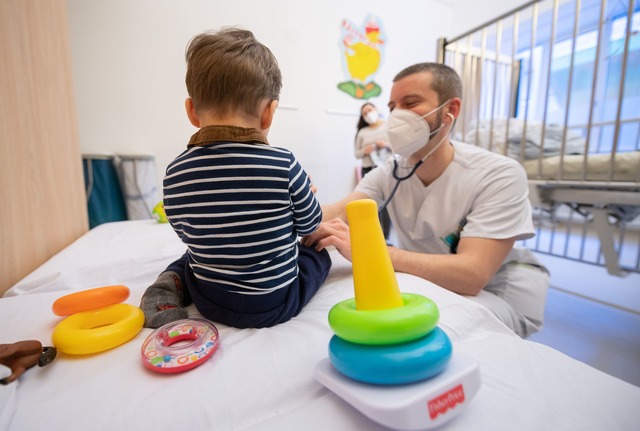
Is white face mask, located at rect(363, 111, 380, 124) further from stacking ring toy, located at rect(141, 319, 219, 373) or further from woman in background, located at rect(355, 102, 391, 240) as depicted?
stacking ring toy, located at rect(141, 319, 219, 373)

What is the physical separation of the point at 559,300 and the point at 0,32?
2.36m

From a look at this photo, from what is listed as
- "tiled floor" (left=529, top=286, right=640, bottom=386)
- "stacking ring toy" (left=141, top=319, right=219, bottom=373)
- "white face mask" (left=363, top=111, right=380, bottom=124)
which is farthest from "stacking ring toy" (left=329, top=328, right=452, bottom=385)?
"white face mask" (left=363, top=111, right=380, bottom=124)

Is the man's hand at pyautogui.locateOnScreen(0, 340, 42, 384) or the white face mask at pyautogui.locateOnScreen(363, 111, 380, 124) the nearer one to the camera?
the man's hand at pyautogui.locateOnScreen(0, 340, 42, 384)

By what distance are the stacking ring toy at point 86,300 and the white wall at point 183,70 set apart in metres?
1.81

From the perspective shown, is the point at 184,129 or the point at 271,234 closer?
the point at 271,234

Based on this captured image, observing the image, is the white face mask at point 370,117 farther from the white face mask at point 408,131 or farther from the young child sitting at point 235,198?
the young child sitting at point 235,198

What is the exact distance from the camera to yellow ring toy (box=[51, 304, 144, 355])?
474 mm

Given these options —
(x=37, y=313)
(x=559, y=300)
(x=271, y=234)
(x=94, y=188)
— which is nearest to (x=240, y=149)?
(x=271, y=234)

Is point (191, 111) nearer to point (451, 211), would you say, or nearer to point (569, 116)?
point (451, 211)

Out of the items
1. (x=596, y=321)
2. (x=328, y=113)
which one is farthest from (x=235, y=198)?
(x=328, y=113)

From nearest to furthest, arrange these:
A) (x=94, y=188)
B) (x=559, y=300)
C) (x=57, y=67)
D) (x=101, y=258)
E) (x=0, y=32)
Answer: (x=0, y=32)
(x=101, y=258)
(x=57, y=67)
(x=559, y=300)
(x=94, y=188)

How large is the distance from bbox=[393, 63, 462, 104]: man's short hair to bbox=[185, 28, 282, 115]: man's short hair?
0.64m

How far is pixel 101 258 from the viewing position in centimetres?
98

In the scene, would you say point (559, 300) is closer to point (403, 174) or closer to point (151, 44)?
point (403, 174)
